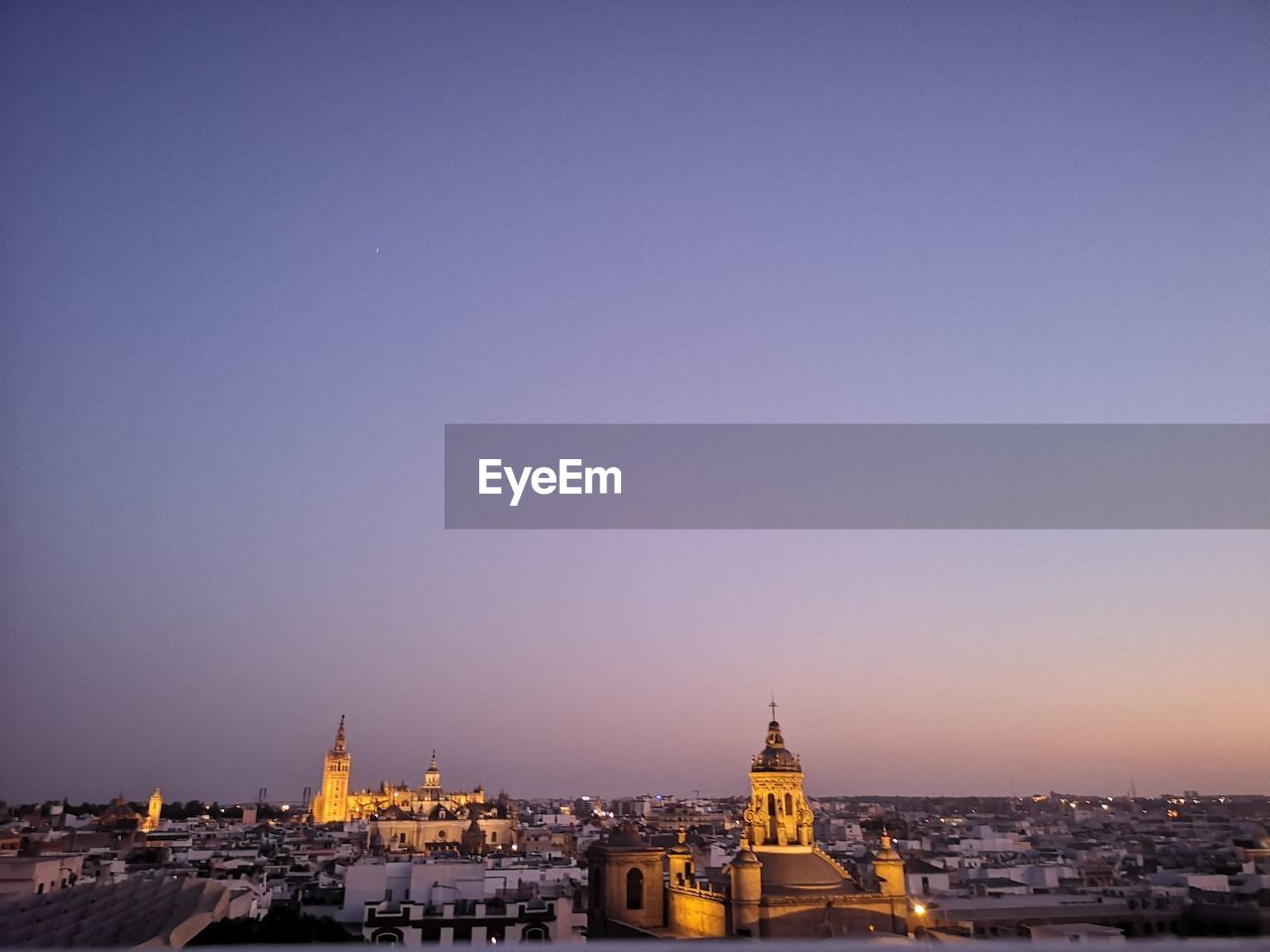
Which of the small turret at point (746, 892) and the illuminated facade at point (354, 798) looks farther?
the illuminated facade at point (354, 798)

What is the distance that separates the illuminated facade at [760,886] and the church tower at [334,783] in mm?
21457

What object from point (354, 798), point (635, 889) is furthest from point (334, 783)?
point (635, 889)

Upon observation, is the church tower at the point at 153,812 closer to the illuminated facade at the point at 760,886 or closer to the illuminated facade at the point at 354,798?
the illuminated facade at the point at 354,798

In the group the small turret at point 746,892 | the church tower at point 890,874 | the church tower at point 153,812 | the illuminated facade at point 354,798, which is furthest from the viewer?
the illuminated facade at point 354,798

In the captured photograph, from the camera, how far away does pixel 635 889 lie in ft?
28.3

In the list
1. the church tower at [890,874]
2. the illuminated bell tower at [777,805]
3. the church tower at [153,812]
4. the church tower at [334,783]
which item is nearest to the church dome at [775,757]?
the illuminated bell tower at [777,805]

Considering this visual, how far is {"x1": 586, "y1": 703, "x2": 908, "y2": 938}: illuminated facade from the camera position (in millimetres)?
7422

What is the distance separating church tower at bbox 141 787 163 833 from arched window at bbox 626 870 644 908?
630 inches

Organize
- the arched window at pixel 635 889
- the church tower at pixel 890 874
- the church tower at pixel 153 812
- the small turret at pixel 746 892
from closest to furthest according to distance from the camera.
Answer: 1. the small turret at pixel 746 892
2. the church tower at pixel 890 874
3. the arched window at pixel 635 889
4. the church tower at pixel 153 812

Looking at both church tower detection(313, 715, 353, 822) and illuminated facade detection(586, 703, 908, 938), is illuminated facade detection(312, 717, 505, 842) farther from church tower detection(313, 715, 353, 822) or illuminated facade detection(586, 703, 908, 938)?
illuminated facade detection(586, 703, 908, 938)

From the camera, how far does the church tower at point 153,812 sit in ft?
70.3

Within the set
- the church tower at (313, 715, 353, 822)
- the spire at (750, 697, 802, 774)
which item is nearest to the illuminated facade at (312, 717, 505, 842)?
the church tower at (313, 715, 353, 822)

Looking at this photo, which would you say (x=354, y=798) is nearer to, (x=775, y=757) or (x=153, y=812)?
(x=153, y=812)

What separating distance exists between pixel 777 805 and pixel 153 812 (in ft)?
65.4
